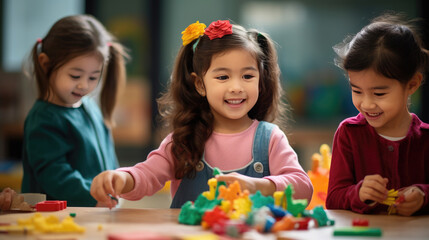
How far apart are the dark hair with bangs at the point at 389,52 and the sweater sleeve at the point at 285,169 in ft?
0.87

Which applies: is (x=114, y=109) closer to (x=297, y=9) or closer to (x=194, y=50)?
(x=194, y=50)

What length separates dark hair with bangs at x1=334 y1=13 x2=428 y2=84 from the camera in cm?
125

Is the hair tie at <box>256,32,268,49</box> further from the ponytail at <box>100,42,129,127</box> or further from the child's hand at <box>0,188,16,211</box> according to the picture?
the child's hand at <box>0,188,16,211</box>

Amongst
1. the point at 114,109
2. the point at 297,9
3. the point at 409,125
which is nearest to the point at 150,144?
the point at 297,9

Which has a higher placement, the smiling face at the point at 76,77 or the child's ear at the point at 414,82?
the smiling face at the point at 76,77

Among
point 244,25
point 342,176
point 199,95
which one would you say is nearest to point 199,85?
point 199,95

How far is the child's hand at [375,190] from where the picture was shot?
1179 mm

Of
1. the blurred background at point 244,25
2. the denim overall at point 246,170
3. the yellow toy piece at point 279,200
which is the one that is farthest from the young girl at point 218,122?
the blurred background at point 244,25

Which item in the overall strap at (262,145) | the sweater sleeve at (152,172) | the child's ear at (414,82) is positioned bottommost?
the sweater sleeve at (152,172)

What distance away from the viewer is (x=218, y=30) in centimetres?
146

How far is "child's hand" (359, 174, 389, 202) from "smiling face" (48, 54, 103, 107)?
1.00m

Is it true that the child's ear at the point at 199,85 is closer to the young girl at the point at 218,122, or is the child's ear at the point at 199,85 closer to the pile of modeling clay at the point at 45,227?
the young girl at the point at 218,122

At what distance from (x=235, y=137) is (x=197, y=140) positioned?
11cm

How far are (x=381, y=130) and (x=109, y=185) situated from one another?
71cm
